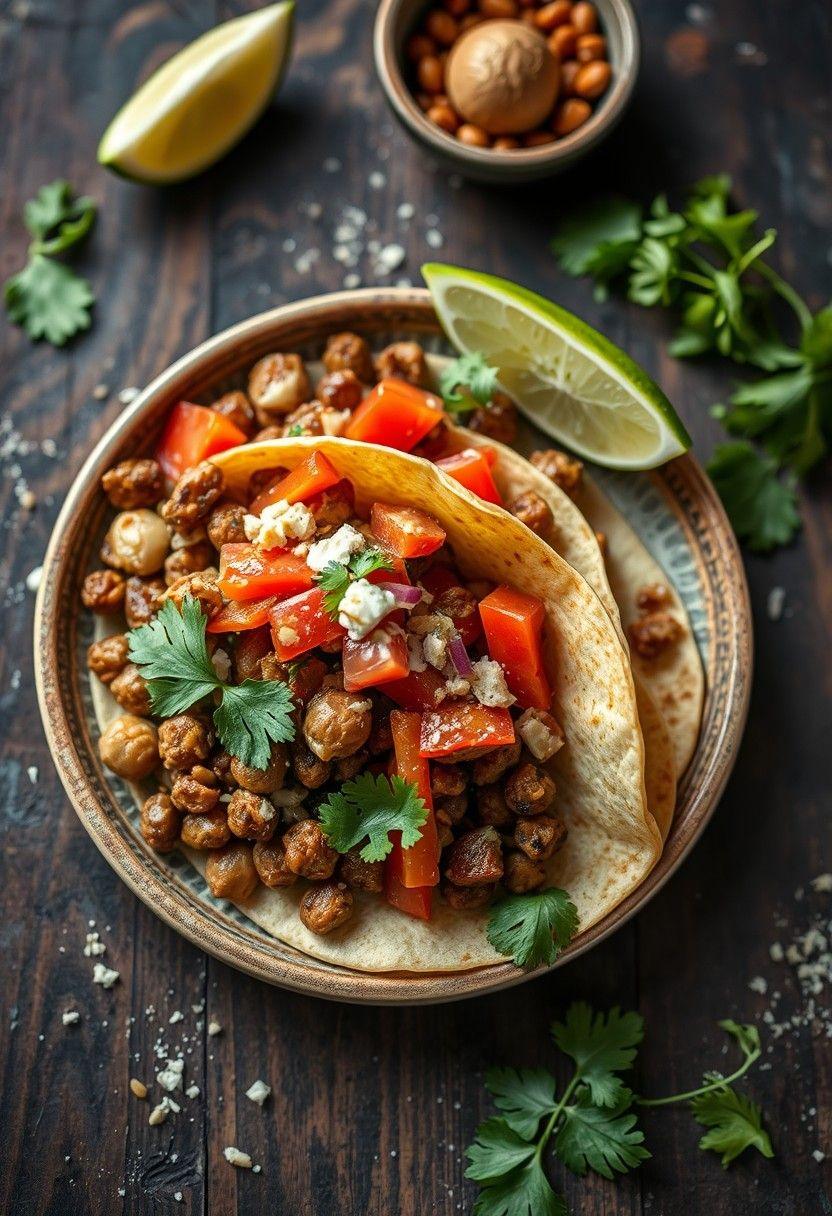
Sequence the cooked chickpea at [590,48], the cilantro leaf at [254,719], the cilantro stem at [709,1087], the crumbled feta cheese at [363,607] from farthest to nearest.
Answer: the cooked chickpea at [590,48] → the cilantro stem at [709,1087] → the cilantro leaf at [254,719] → the crumbled feta cheese at [363,607]

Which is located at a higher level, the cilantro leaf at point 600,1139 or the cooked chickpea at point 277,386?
the cooked chickpea at point 277,386

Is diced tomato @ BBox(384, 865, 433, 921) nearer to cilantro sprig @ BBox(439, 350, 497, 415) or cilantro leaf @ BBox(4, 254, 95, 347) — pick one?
cilantro sprig @ BBox(439, 350, 497, 415)

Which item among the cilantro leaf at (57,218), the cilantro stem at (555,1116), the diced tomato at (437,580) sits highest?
the cilantro leaf at (57,218)

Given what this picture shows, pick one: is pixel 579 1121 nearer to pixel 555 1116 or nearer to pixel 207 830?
pixel 555 1116

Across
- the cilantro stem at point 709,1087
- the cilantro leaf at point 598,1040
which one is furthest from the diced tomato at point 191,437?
the cilantro stem at point 709,1087

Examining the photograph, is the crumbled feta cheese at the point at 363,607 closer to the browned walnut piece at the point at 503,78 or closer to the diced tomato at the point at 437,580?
the diced tomato at the point at 437,580

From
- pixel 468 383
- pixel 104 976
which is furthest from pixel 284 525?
pixel 104 976

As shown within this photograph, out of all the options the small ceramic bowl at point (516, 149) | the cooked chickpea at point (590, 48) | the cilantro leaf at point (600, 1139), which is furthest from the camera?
the cooked chickpea at point (590, 48)
